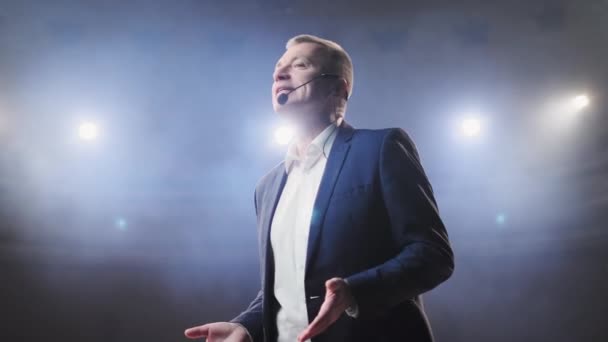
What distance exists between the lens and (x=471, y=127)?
4250 mm

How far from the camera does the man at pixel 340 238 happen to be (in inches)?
28.6

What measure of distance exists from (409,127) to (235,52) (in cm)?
215

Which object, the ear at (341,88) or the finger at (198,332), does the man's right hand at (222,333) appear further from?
the ear at (341,88)

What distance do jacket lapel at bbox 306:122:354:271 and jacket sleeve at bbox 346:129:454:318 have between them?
0.11 metres

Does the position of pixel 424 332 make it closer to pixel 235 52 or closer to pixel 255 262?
pixel 235 52

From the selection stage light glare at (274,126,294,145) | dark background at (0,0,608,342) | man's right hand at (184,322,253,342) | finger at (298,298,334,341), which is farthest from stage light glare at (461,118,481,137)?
finger at (298,298,334,341)

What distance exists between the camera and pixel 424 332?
786mm

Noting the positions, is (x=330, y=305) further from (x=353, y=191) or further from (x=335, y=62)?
(x=335, y=62)

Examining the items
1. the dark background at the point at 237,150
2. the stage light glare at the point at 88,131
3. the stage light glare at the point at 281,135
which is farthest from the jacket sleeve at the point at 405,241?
the stage light glare at the point at 88,131

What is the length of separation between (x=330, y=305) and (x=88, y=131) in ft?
13.1

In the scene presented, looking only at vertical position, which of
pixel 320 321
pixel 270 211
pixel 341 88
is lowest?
pixel 320 321

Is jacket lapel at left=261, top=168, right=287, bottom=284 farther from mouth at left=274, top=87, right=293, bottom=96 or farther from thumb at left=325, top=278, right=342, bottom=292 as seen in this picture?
thumb at left=325, top=278, right=342, bottom=292

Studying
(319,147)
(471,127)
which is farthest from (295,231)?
(471,127)

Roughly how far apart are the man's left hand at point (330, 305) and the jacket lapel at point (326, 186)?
0.16 m
